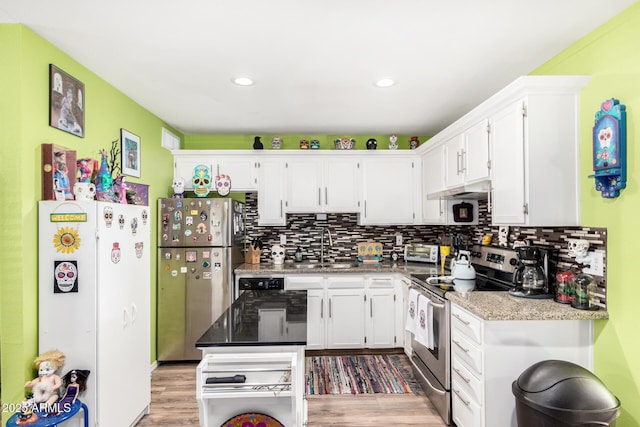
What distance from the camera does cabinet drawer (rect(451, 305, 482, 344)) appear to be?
82.4 inches

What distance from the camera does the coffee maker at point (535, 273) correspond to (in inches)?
92.6

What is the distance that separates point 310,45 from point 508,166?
1.49m

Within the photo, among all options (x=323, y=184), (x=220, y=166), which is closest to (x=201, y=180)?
(x=220, y=166)

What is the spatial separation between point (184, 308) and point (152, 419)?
1.14 meters

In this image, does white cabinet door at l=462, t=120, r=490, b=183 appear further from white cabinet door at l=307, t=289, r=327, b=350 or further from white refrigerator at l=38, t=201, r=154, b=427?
white refrigerator at l=38, t=201, r=154, b=427

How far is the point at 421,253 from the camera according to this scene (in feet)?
14.2

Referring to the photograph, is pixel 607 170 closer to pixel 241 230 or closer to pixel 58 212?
pixel 58 212

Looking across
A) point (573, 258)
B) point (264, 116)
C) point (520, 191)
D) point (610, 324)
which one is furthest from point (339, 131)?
point (610, 324)

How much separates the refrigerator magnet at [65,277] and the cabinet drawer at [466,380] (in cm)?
239

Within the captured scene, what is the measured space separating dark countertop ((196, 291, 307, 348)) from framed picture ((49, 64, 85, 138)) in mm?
1577

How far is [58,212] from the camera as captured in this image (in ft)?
6.78

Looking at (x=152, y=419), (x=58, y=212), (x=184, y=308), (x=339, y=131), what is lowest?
(x=152, y=419)

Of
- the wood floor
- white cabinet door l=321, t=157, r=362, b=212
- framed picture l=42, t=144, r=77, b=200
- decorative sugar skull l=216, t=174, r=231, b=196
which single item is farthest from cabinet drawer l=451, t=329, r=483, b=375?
decorative sugar skull l=216, t=174, r=231, b=196

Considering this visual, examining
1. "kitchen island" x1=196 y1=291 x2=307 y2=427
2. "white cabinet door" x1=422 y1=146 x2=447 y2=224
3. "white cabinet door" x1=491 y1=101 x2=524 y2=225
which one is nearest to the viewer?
"kitchen island" x1=196 y1=291 x2=307 y2=427
